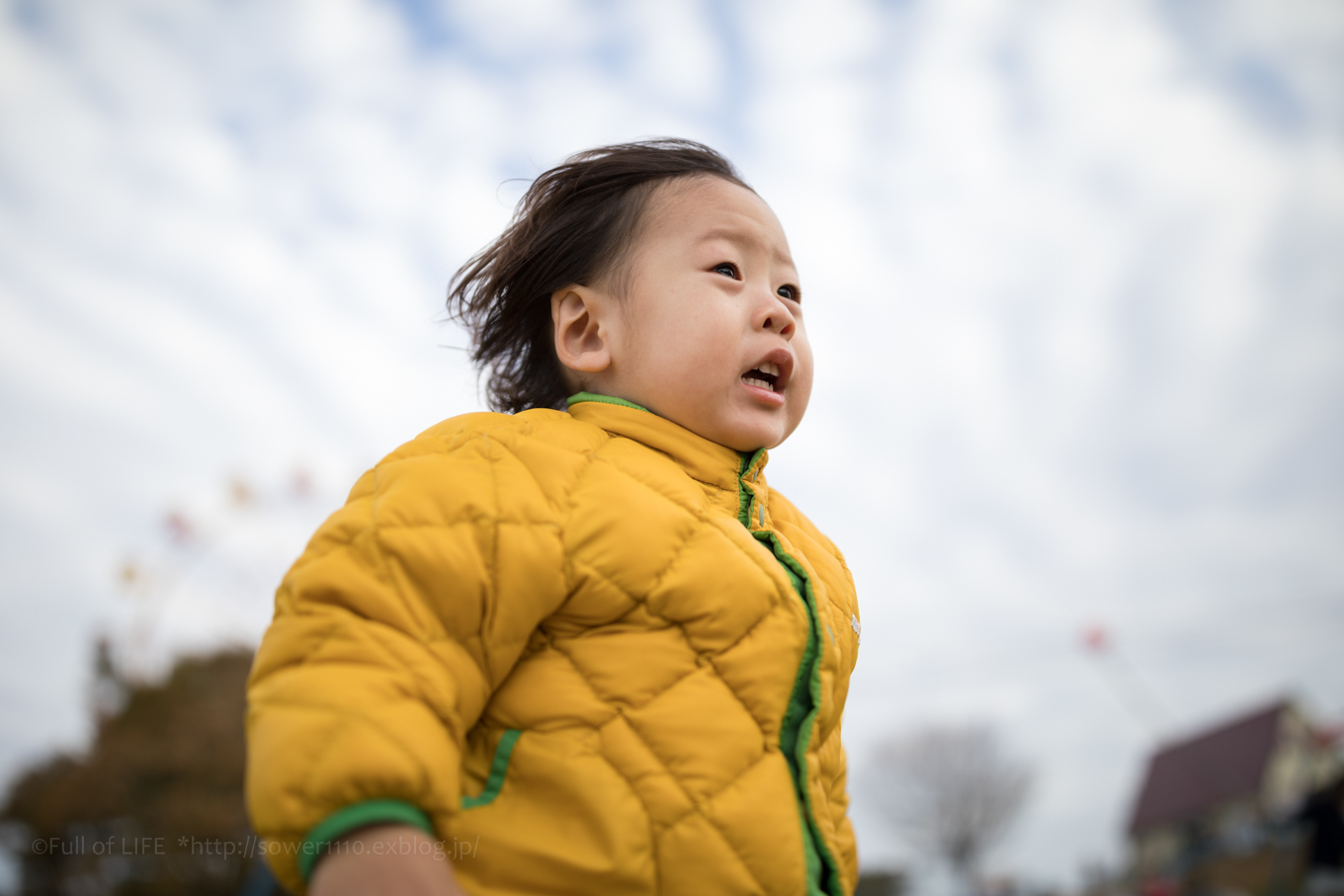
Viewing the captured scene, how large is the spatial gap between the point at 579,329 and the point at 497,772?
0.84m

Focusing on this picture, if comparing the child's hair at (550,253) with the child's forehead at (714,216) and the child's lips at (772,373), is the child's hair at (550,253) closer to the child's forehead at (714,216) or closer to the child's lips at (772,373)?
the child's forehead at (714,216)

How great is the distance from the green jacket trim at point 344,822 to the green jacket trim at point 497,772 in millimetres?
204

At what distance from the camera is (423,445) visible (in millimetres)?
1125

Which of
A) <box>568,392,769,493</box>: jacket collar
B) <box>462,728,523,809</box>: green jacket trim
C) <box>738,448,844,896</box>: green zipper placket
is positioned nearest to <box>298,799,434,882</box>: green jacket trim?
<box>462,728,523,809</box>: green jacket trim

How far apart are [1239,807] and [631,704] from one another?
2795 cm

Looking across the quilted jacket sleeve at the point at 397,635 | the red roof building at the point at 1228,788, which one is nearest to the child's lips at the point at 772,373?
the quilted jacket sleeve at the point at 397,635

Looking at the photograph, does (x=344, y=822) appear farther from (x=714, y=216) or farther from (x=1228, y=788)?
(x=1228, y=788)

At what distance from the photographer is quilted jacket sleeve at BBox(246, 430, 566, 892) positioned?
765 millimetres

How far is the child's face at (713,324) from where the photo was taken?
53.6 inches

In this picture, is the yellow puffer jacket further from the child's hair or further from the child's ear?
the child's hair

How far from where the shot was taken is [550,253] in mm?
1650

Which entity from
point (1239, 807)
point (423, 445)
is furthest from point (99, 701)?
point (1239, 807)

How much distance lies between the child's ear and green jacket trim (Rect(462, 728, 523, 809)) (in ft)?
2.25

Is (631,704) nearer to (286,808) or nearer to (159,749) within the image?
(286,808)
